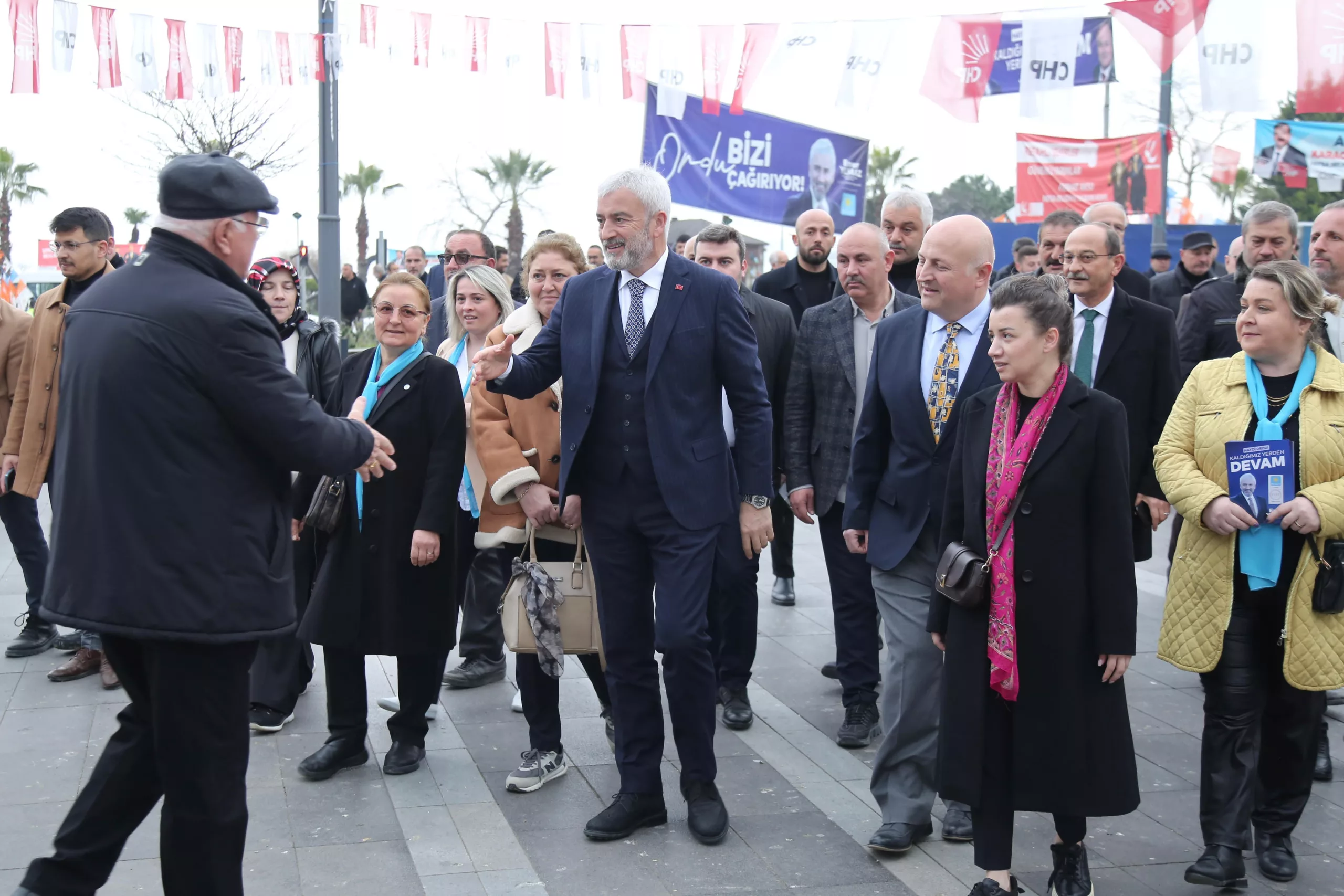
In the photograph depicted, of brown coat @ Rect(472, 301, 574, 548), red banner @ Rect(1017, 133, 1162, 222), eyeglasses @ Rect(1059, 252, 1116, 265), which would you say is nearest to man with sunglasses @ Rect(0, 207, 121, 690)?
brown coat @ Rect(472, 301, 574, 548)

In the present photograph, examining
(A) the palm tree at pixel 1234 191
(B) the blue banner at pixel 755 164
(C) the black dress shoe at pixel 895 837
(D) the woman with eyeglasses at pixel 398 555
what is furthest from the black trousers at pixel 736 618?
(A) the palm tree at pixel 1234 191

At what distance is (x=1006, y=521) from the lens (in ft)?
12.5

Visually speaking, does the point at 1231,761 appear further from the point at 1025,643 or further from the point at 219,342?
the point at 219,342

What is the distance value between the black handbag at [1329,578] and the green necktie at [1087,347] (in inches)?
55.8

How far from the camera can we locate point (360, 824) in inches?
181

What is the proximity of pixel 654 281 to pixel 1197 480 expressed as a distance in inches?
76.7

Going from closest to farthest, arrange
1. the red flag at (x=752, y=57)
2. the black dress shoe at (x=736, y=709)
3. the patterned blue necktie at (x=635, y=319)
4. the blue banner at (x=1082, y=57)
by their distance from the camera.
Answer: the patterned blue necktie at (x=635, y=319) < the black dress shoe at (x=736, y=709) < the blue banner at (x=1082, y=57) < the red flag at (x=752, y=57)

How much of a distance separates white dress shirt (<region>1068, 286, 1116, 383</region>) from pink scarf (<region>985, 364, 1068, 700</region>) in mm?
1567

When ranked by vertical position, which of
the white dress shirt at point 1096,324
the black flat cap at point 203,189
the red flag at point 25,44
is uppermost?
the red flag at point 25,44

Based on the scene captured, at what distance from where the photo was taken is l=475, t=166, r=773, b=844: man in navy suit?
14.7ft

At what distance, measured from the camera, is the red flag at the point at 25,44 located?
11703 millimetres

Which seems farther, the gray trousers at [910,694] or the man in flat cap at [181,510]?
the gray trousers at [910,694]

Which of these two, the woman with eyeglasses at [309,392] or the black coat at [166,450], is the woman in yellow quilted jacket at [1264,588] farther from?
the woman with eyeglasses at [309,392]

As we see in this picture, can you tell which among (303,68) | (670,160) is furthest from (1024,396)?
(670,160)
